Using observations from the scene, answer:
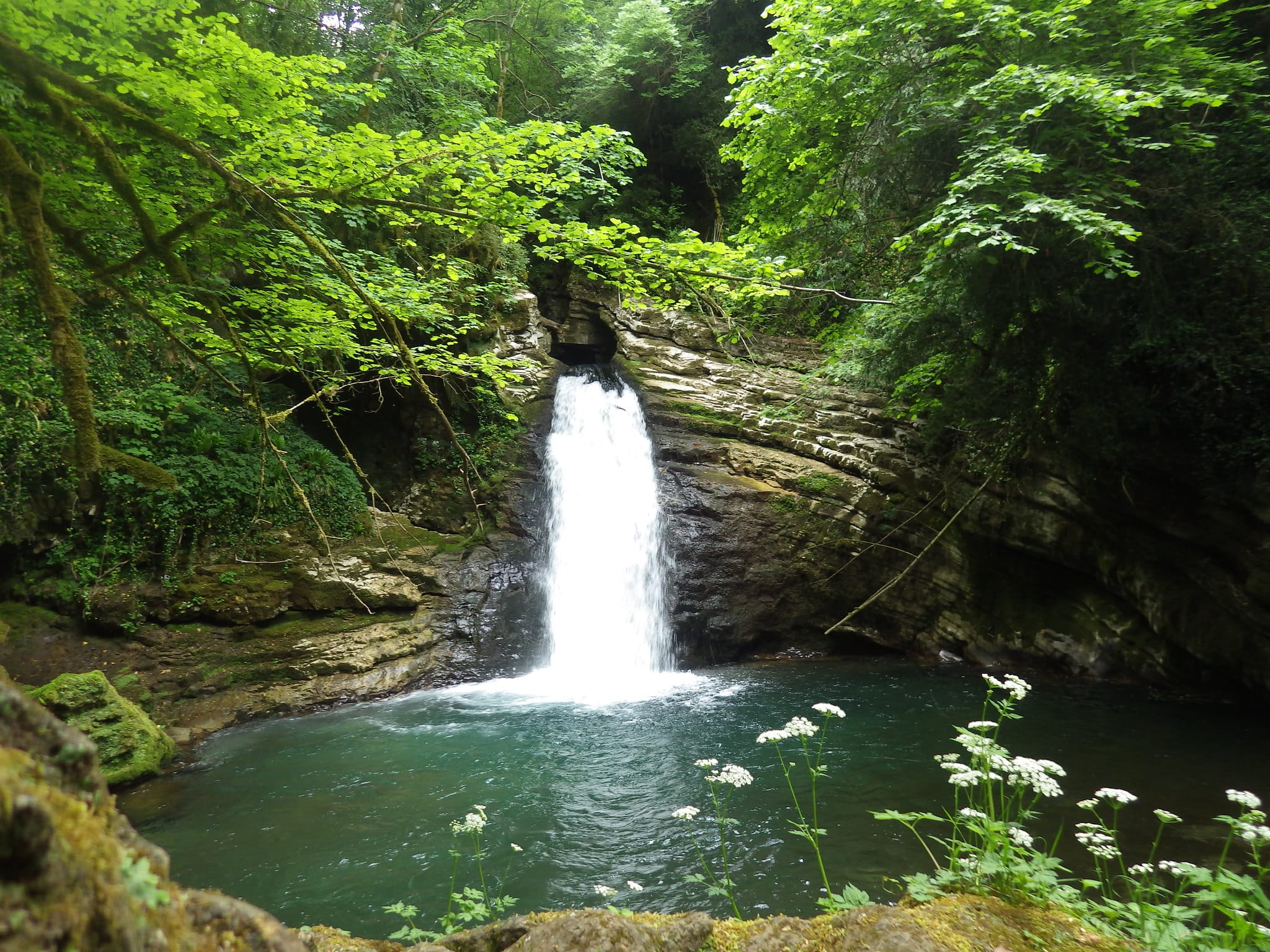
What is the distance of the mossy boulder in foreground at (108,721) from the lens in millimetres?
6211

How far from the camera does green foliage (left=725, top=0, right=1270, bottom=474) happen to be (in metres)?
6.19

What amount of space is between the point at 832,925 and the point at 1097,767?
19.6ft

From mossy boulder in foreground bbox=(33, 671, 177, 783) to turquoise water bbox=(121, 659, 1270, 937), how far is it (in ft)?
0.99

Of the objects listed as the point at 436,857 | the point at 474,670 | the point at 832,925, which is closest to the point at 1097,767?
the point at 832,925

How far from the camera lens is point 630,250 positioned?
15.1 ft

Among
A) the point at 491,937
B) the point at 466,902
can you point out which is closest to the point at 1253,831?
the point at 491,937

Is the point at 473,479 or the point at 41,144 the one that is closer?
the point at 41,144

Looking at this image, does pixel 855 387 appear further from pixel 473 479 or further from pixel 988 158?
pixel 473 479

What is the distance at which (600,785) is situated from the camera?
6.21m

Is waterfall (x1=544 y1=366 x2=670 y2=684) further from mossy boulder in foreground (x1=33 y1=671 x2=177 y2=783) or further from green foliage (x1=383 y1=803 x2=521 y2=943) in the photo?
mossy boulder in foreground (x1=33 y1=671 x2=177 y2=783)

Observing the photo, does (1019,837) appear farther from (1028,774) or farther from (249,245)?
(249,245)

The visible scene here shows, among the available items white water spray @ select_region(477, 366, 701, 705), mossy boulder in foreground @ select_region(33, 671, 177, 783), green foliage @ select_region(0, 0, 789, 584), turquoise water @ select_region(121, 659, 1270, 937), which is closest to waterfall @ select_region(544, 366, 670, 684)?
white water spray @ select_region(477, 366, 701, 705)

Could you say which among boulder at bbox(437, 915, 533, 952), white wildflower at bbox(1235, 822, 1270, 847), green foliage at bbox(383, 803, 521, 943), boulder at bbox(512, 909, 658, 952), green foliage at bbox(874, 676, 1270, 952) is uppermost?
white wildflower at bbox(1235, 822, 1270, 847)

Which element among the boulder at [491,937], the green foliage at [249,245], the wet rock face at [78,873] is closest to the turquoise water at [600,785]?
the boulder at [491,937]
